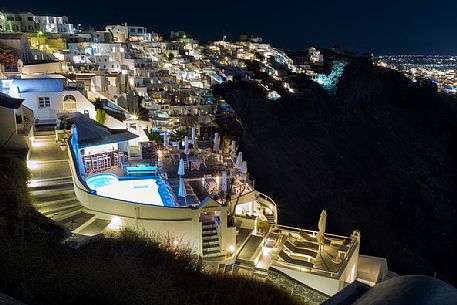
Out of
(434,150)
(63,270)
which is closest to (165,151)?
(63,270)

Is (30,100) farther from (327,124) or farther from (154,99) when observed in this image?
(327,124)

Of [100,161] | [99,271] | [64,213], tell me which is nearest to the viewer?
[99,271]

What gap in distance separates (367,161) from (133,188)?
41.8 metres

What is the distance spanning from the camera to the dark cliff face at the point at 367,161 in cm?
3619

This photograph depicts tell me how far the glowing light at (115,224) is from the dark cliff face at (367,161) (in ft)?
73.7

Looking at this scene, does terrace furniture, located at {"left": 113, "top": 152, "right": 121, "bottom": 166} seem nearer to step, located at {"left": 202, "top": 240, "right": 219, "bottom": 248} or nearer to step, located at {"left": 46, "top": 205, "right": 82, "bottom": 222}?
step, located at {"left": 46, "top": 205, "right": 82, "bottom": 222}

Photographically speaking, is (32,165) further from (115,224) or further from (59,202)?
(115,224)

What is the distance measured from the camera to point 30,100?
19812mm

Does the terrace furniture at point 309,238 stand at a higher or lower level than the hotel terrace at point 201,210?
lower

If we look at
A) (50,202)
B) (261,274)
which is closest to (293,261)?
(261,274)

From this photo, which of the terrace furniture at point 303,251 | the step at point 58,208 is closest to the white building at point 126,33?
the step at point 58,208

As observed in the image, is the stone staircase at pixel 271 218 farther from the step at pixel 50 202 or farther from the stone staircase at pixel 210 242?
the step at pixel 50 202

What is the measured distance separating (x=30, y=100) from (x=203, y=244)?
13.7 m

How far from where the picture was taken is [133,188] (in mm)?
14352
